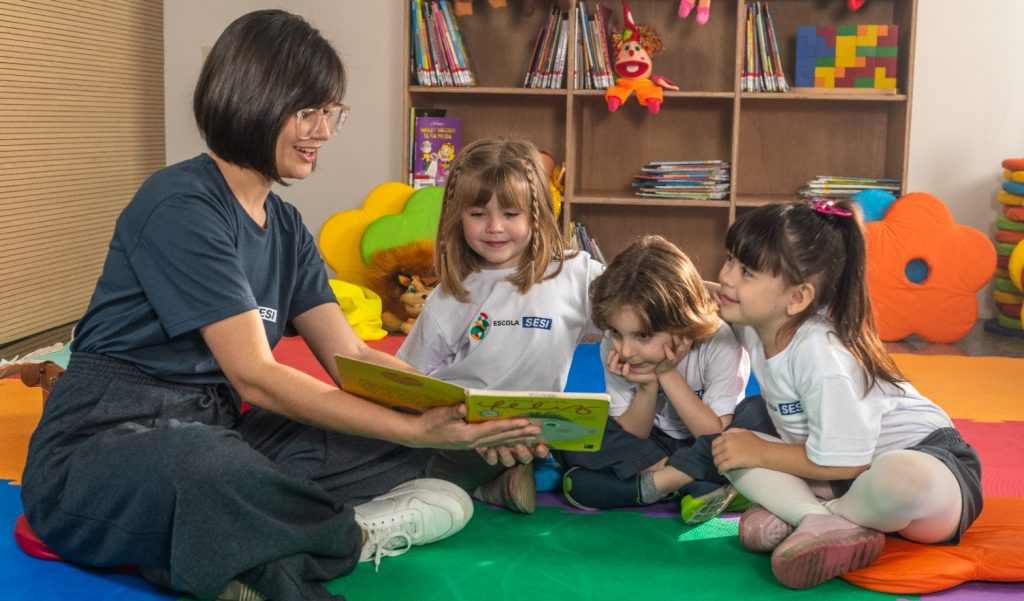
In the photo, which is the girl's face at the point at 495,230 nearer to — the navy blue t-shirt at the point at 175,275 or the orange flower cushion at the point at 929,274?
the navy blue t-shirt at the point at 175,275

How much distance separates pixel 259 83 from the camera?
58.9 inches

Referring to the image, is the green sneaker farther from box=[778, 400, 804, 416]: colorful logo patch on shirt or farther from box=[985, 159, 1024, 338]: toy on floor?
box=[985, 159, 1024, 338]: toy on floor

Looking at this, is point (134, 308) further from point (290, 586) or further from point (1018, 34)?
point (1018, 34)

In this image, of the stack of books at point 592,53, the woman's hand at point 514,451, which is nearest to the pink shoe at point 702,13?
the stack of books at point 592,53

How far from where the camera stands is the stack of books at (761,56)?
146 inches

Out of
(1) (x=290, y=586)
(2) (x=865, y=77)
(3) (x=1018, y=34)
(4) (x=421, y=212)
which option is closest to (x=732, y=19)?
(2) (x=865, y=77)

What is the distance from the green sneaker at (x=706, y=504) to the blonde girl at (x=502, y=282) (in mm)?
350

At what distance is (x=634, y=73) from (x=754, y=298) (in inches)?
88.4

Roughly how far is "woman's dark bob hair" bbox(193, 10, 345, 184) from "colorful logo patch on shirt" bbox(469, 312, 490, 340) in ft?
1.74

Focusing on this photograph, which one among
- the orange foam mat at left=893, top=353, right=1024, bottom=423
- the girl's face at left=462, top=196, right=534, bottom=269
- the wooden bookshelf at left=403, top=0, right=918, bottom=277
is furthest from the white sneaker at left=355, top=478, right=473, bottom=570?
the wooden bookshelf at left=403, top=0, right=918, bottom=277

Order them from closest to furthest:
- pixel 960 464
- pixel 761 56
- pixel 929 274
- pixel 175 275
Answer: pixel 175 275 → pixel 960 464 → pixel 929 274 → pixel 761 56

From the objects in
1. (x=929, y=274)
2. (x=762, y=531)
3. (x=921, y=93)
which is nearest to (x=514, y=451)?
(x=762, y=531)

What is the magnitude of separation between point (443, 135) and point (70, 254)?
1371mm

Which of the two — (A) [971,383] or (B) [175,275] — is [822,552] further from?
(A) [971,383]
